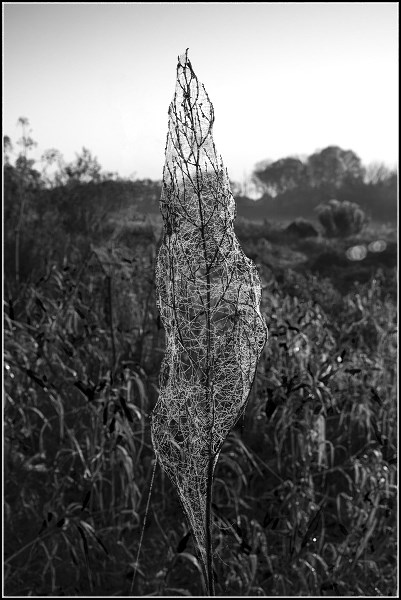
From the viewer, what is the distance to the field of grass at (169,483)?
1894mm

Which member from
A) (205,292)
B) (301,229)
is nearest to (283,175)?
(301,229)

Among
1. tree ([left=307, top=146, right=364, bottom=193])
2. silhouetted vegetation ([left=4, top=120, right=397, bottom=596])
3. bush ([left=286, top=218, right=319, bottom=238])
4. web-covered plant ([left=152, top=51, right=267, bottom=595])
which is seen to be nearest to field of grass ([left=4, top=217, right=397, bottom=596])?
silhouetted vegetation ([left=4, top=120, right=397, bottom=596])

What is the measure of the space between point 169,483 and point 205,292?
170 centimetres

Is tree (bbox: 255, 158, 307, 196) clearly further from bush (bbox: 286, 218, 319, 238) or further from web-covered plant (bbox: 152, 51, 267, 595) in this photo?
web-covered plant (bbox: 152, 51, 267, 595)

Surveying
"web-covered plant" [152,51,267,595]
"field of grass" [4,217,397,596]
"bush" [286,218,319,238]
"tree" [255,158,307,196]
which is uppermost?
"tree" [255,158,307,196]

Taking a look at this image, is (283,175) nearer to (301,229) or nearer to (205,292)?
(301,229)

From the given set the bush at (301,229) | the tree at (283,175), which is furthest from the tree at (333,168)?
the bush at (301,229)

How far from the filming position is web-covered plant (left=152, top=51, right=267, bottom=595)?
0.83 metres

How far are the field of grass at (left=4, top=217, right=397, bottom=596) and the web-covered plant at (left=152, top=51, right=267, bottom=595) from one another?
609 millimetres

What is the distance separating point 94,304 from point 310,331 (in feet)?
3.81

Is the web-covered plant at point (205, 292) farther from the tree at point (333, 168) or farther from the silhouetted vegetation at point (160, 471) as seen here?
the tree at point (333, 168)

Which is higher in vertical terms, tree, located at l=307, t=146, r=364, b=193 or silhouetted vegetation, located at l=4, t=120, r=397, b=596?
tree, located at l=307, t=146, r=364, b=193

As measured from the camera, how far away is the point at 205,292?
0.85 meters

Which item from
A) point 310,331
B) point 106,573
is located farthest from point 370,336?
point 106,573
